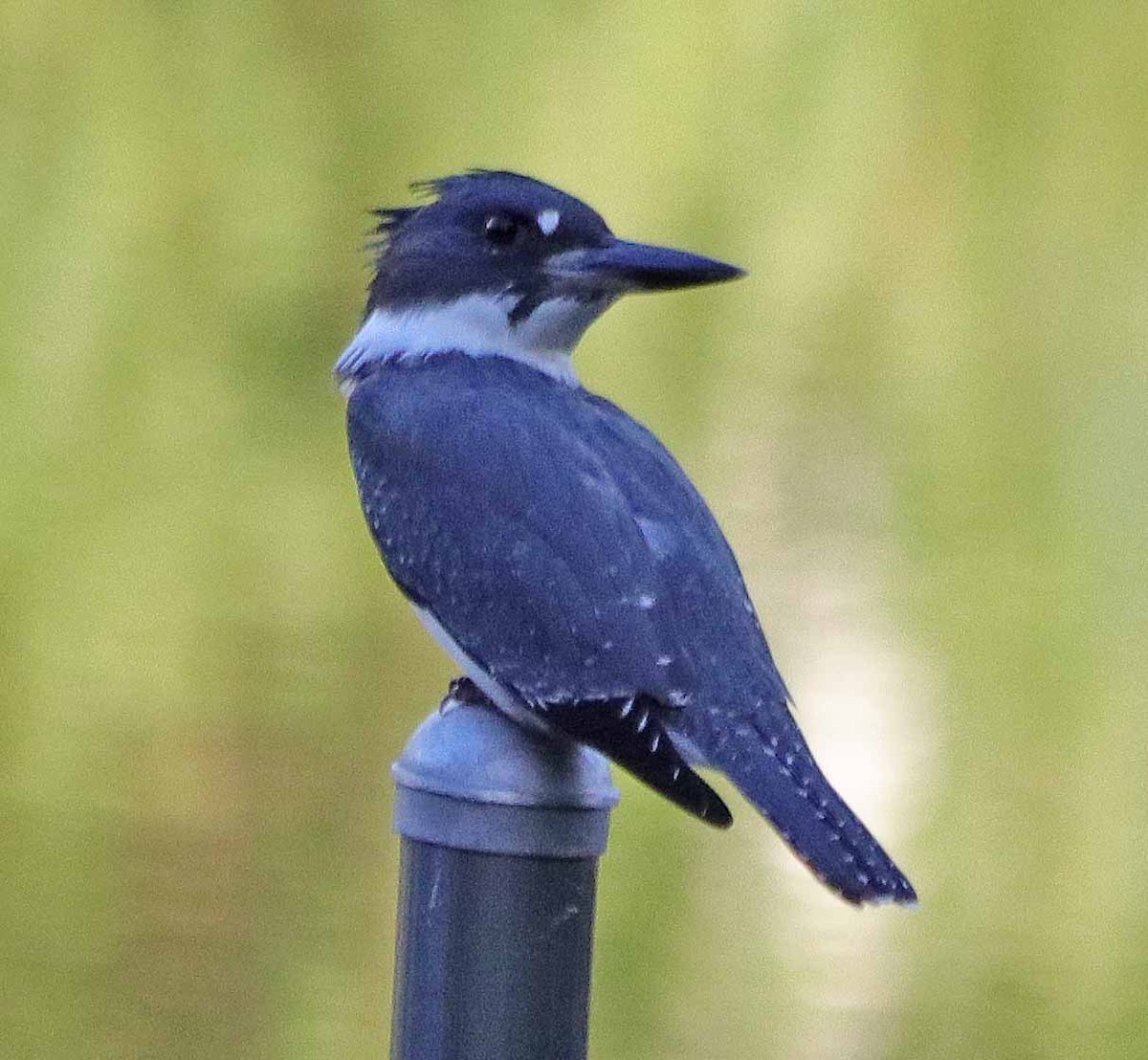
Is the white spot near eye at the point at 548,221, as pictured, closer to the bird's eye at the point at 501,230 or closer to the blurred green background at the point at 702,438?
the bird's eye at the point at 501,230

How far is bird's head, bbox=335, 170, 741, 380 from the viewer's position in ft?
5.24

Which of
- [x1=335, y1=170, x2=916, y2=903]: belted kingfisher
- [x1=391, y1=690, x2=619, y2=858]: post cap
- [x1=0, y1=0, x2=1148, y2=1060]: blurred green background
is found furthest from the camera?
[x1=0, y1=0, x2=1148, y2=1060]: blurred green background

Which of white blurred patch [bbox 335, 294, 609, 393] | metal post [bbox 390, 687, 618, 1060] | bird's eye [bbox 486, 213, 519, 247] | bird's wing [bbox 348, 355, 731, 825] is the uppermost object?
bird's eye [bbox 486, 213, 519, 247]

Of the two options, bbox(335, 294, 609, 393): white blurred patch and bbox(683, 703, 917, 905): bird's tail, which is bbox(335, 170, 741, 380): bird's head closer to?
bbox(335, 294, 609, 393): white blurred patch

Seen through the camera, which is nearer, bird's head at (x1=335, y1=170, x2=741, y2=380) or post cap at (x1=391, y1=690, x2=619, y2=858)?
post cap at (x1=391, y1=690, x2=619, y2=858)

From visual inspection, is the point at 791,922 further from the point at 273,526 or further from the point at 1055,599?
the point at 273,526

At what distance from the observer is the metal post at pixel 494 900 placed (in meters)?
1.12

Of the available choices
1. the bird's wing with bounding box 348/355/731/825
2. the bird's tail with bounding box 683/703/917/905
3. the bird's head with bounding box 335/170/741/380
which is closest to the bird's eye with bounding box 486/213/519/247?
the bird's head with bounding box 335/170/741/380

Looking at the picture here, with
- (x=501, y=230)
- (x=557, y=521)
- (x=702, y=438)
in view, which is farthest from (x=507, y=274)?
(x=702, y=438)

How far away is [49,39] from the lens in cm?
242

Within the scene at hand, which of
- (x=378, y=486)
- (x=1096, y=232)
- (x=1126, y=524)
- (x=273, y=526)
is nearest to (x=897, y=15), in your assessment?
(x=1096, y=232)

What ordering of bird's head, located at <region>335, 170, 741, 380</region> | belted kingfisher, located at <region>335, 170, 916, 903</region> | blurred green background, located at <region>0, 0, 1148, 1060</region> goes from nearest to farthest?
belted kingfisher, located at <region>335, 170, 916, 903</region> → bird's head, located at <region>335, 170, 741, 380</region> → blurred green background, located at <region>0, 0, 1148, 1060</region>

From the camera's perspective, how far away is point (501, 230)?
5.41ft

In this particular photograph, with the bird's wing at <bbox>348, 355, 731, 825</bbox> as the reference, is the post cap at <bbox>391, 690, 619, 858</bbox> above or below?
below
